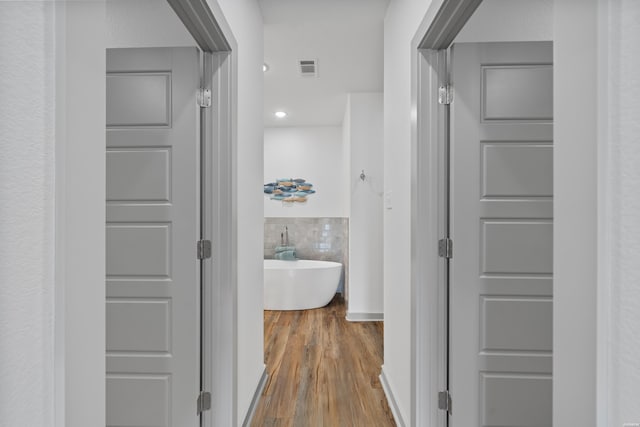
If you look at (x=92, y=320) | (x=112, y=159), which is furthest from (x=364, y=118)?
(x=92, y=320)

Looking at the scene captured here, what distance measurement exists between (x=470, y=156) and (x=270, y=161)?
4424mm

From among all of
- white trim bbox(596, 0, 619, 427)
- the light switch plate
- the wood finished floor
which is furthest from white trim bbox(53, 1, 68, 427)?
the light switch plate

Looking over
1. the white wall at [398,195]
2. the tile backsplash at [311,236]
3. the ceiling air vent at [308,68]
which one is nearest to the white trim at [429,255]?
the white wall at [398,195]

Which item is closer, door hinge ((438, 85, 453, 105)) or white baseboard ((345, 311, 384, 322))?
door hinge ((438, 85, 453, 105))

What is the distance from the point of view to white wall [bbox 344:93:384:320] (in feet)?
14.5

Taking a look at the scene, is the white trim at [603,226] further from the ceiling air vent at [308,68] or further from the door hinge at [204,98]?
the ceiling air vent at [308,68]

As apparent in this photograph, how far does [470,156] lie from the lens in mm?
1743

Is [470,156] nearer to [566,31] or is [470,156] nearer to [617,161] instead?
[566,31]

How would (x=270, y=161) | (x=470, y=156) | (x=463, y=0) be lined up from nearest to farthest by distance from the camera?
(x=463, y=0), (x=470, y=156), (x=270, y=161)

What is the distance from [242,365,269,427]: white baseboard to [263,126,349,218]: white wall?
10.9 ft

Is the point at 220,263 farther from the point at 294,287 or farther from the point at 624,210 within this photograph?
the point at 294,287

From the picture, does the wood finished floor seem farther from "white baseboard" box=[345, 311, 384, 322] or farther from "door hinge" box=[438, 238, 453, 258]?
"door hinge" box=[438, 238, 453, 258]

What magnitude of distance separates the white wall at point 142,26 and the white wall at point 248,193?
28cm

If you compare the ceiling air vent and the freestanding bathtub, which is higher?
the ceiling air vent
